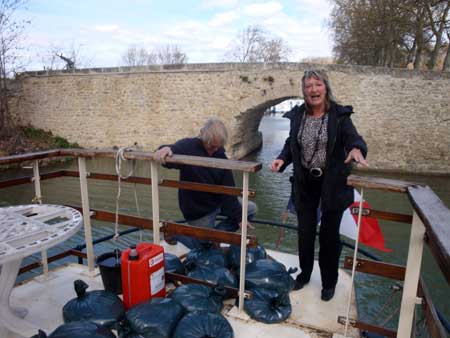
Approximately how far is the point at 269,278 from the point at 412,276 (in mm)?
965

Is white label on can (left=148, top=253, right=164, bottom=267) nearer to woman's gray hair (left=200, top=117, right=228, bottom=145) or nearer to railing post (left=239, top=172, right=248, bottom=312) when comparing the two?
railing post (left=239, top=172, right=248, bottom=312)

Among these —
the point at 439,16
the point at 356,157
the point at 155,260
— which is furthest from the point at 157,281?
the point at 439,16

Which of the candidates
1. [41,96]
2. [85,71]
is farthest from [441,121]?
[41,96]

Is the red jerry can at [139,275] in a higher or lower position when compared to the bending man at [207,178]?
lower

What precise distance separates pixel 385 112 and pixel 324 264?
11458 millimetres

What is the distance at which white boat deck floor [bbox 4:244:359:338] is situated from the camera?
2098 mm

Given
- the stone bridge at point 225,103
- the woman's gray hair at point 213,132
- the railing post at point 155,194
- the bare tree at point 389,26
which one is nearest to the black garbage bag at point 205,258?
the railing post at point 155,194

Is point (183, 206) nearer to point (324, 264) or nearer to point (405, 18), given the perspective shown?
point (324, 264)

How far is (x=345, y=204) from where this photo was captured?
7.22ft

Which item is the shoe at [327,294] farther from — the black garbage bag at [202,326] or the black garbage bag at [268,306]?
the black garbage bag at [202,326]

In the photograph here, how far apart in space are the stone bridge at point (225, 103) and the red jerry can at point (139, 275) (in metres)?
11.1

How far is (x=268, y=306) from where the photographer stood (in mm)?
2207

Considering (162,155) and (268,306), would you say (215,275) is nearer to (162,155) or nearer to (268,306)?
Answer: (268,306)

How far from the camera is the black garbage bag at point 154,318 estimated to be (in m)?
1.85
